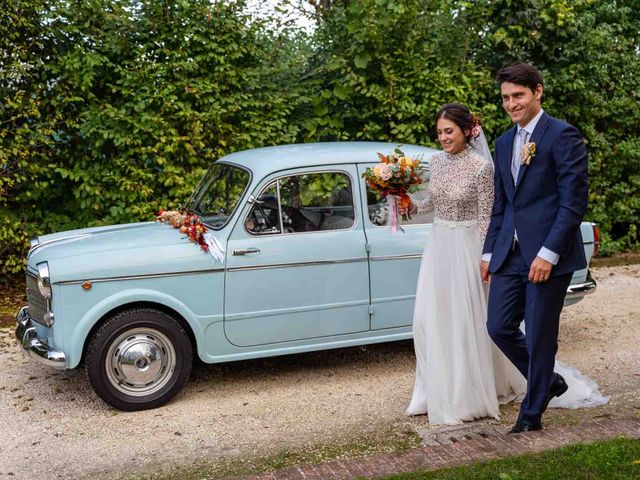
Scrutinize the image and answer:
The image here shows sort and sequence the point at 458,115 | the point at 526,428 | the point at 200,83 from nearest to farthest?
the point at 526,428
the point at 458,115
the point at 200,83

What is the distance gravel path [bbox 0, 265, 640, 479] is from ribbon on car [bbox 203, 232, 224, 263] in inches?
43.9

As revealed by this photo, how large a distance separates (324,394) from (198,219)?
170 cm

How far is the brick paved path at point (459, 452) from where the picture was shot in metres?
4.35

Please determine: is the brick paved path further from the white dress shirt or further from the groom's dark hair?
the groom's dark hair

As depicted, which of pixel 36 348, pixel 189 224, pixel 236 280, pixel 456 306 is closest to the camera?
pixel 456 306

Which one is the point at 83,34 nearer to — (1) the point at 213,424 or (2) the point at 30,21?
(2) the point at 30,21

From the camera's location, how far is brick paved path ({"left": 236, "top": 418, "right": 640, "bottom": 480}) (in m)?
4.35

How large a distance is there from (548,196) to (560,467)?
154 centimetres

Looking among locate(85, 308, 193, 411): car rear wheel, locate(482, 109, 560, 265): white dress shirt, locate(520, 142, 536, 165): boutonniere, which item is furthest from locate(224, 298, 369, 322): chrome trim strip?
locate(520, 142, 536, 165): boutonniere

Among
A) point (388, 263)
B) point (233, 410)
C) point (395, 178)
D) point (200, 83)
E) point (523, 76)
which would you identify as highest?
point (200, 83)

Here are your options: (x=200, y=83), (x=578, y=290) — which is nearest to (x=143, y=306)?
(x=578, y=290)

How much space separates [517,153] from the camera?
15.9ft

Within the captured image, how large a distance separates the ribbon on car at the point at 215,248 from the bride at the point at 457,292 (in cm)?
148

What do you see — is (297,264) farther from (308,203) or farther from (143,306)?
(143,306)
